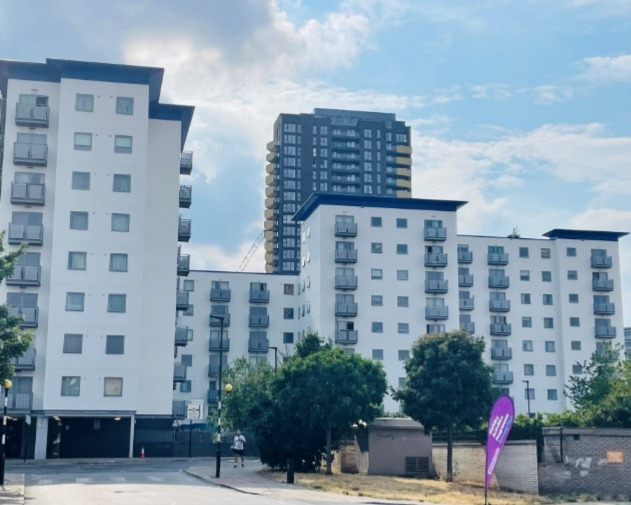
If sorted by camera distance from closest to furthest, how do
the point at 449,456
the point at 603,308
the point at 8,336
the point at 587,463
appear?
the point at 8,336 < the point at 587,463 < the point at 449,456 < the point at 603,308

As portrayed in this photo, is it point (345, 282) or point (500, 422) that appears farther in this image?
point (345, 282)

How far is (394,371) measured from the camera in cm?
9131

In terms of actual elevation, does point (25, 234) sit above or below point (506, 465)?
above

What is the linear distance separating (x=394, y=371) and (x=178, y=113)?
3494 cm

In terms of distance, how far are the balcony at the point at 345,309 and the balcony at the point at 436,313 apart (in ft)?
25.3

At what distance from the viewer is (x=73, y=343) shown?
66.2 m

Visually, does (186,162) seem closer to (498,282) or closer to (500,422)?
(498,282)

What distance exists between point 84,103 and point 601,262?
62.3 metres

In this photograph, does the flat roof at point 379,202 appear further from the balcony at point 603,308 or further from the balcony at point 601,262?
the balcony at point 603,308

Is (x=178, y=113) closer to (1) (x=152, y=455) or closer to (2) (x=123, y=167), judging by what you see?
(2) (x=123, y=167)

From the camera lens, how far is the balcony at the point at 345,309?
90.6 metres

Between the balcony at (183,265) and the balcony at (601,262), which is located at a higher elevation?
the balcony at (601,262)

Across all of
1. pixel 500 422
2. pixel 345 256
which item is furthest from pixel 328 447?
pixel 345 256

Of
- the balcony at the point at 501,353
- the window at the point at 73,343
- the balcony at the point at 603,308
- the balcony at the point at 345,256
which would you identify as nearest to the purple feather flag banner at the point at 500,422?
the window at the point at 73,343
